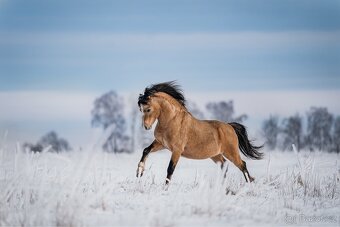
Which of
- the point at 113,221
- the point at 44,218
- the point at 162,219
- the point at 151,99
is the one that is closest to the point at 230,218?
the point at 162,219

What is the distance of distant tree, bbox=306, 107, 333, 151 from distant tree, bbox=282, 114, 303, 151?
1353 millimetres

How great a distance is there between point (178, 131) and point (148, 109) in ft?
2.51

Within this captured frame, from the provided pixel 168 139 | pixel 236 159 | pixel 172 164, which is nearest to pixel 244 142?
pixel 236 159

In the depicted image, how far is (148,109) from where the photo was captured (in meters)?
8.19

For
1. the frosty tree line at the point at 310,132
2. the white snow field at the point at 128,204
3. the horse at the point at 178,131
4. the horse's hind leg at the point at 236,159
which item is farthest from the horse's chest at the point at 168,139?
the frosty tree line at the point at 310,132

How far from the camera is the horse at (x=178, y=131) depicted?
27.2 feet

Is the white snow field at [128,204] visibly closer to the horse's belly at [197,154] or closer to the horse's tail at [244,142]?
the horse's belly at [197,154]

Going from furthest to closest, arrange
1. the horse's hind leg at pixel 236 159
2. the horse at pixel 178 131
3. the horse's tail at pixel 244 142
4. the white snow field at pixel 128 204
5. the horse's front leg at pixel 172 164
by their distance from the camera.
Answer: the horse's tail at pixel 244 142 < the horse's hind leg at pixel 236 159 < the horse at pixel 178 131 < the horse's front leg at pixel 172 164 < the white snow field at pixel 128 204

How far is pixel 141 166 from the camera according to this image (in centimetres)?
824

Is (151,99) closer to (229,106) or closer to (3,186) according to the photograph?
(3,186)

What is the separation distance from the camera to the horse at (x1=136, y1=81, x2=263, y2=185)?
829 cm

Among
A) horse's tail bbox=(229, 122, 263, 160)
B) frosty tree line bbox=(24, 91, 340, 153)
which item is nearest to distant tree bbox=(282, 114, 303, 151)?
frosty tree line bbox=(24, 91, 340, 153)

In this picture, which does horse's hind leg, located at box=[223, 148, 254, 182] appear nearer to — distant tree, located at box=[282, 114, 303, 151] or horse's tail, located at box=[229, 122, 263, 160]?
horse's tail, located at box=[229, 122, 263, 160]

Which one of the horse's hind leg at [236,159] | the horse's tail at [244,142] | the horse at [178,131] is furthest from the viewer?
the horse's tail at [244,142]
